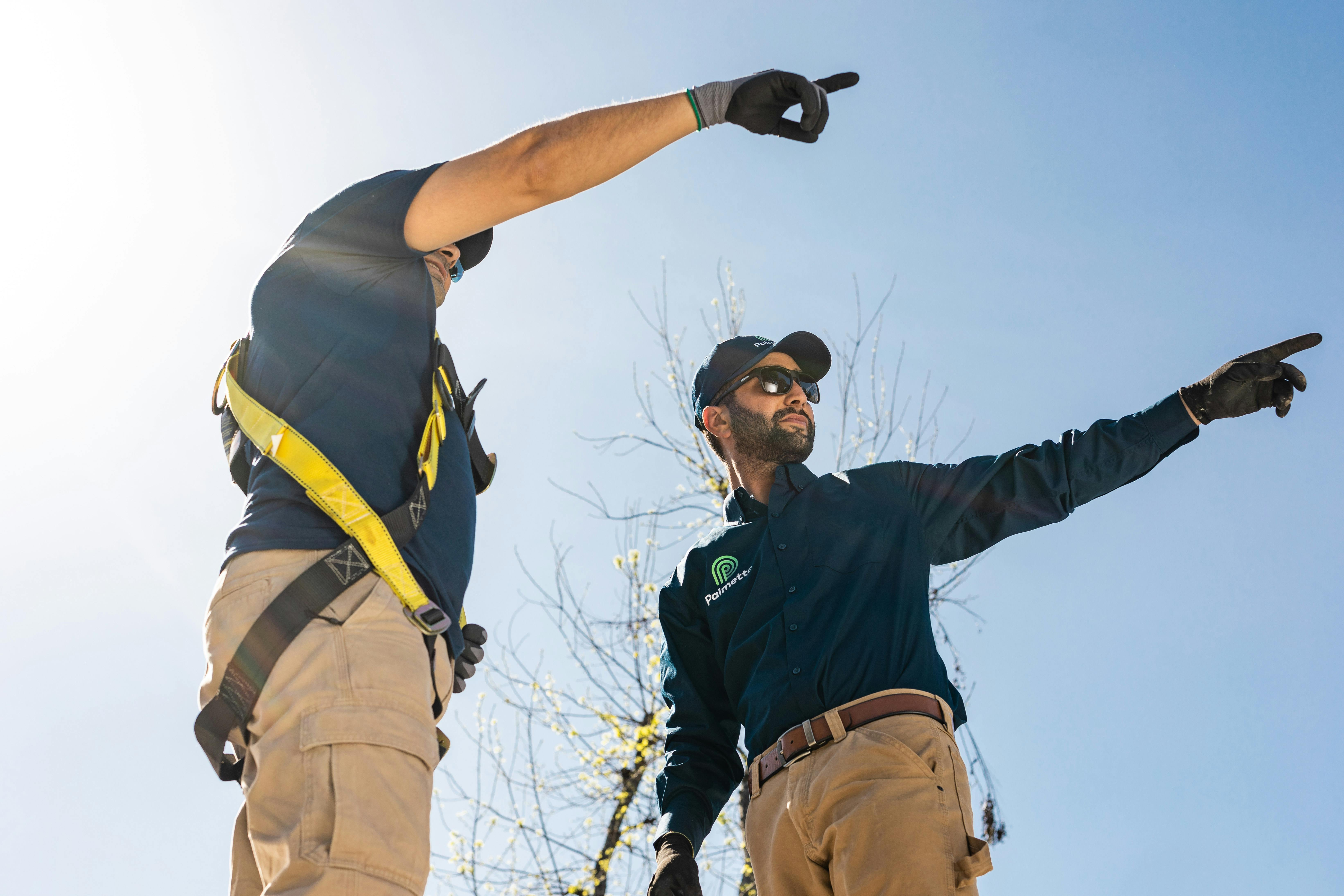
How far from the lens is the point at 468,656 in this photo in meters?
2.76

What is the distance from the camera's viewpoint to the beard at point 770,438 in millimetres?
4449

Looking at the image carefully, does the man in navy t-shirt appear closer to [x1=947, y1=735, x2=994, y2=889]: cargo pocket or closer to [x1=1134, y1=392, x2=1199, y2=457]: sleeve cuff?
[x1=947, y1=735, x2=994, y2=889]: cargo pocket

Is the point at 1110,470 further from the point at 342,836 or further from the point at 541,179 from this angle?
the point at 342,836

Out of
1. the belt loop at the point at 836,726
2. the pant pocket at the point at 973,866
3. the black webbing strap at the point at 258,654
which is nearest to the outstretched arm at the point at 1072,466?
the belt loop at the point at 836,726

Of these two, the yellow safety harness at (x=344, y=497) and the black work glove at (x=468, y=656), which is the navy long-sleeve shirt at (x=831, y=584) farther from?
the yellow safety harness at (x=344, y=497)

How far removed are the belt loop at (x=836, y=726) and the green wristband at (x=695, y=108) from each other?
68.0 inches

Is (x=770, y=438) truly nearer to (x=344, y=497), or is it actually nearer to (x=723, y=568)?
(x=723, y=568)

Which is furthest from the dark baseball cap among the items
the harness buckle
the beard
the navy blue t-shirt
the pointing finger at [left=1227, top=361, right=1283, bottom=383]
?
the pointing finger at [left=1227, top=361, right=1283, bottom=383]

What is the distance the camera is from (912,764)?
3186 mm

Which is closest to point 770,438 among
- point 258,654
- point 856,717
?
point 856,717

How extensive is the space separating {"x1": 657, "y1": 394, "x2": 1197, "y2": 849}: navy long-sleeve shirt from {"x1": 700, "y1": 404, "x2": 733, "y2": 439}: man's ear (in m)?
0.49

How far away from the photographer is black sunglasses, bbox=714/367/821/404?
461cm

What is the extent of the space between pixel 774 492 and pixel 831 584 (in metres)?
0.54

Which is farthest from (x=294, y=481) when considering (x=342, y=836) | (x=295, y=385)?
(x=342, y=836)
